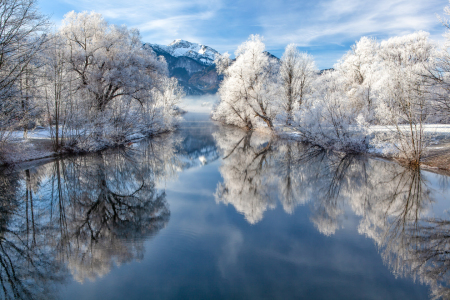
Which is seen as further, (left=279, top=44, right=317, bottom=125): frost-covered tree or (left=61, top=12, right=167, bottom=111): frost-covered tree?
(left=279, top=44, right=317, bottom=125): frost-covered tree

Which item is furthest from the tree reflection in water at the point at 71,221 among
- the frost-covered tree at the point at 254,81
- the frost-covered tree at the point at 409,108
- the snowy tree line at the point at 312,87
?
the frost-covered tree at the point at 254,81

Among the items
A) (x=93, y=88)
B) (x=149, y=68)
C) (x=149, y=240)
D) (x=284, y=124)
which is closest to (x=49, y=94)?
(x=93, y=88)

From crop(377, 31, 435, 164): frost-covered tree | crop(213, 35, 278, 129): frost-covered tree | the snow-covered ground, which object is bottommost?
the snow-covered ground

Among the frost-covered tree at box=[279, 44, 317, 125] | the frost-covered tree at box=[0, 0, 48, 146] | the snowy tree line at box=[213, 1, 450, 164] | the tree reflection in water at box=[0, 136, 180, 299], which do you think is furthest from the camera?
the frost-covered tree at box=[279, 44, 317, 125]

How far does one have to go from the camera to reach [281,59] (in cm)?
3042

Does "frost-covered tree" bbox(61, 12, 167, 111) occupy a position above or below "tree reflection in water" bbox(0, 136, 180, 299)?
above

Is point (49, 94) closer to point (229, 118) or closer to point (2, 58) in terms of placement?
point (2, 58)

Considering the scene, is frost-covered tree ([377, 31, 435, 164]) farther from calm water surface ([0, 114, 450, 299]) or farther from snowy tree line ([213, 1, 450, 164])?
snowy tree line ([213, 1, 450, 164])

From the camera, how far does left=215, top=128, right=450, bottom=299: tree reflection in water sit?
19.4ft

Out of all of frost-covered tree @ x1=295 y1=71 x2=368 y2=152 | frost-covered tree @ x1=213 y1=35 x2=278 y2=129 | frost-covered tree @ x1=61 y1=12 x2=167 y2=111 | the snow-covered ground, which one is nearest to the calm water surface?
the snow-covered ground

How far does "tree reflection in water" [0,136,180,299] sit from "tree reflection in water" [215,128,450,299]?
3.28m

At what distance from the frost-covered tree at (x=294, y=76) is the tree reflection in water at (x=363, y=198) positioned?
14.4 meters

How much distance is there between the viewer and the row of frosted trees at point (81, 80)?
11898 millimetres

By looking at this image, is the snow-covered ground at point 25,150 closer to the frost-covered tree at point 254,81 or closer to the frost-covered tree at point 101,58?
the frost-covered tree at point 101,58
